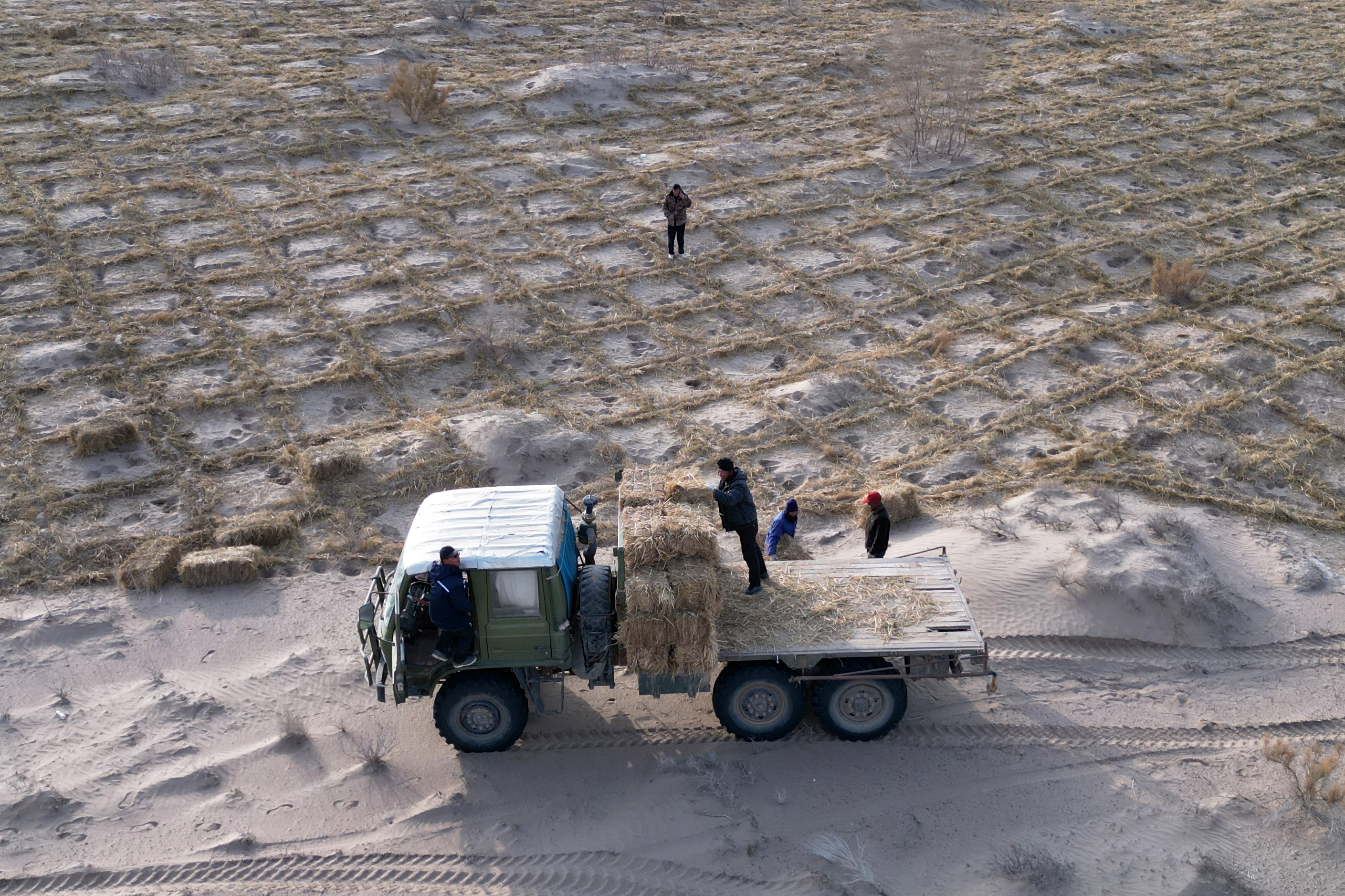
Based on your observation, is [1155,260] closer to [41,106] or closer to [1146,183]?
[1146,183]

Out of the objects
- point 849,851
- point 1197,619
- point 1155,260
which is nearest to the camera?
point 849,851

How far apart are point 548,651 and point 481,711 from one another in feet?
2.64

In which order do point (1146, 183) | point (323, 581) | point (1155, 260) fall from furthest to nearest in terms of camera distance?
point (1146, 183)
point (1155, 260)
point (323, 581)

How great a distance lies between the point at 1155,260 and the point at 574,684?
1224cm

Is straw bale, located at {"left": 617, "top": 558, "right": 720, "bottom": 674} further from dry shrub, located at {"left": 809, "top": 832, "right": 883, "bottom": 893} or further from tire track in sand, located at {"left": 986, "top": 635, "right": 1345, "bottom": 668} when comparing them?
tire track in sand, located at {"left": 986, "top": 635, "right": 1345, "bottom": 668}

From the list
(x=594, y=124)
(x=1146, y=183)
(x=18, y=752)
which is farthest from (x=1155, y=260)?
(x=18, y=752)

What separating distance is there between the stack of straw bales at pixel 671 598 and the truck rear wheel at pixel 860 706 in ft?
3.54

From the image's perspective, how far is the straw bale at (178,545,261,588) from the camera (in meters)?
10.6

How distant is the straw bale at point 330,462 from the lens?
39.7ft

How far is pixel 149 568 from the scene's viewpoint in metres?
10.5

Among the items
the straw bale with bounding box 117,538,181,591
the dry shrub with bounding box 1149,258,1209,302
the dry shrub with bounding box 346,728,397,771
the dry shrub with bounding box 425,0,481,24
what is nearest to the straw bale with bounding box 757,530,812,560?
the dry shrub with bounding box 346,728,397,771

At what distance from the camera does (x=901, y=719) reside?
8.79m

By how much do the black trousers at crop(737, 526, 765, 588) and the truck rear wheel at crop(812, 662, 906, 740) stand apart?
101cm

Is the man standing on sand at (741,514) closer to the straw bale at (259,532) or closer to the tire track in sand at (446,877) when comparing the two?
the tire track in sand at (446,877)
